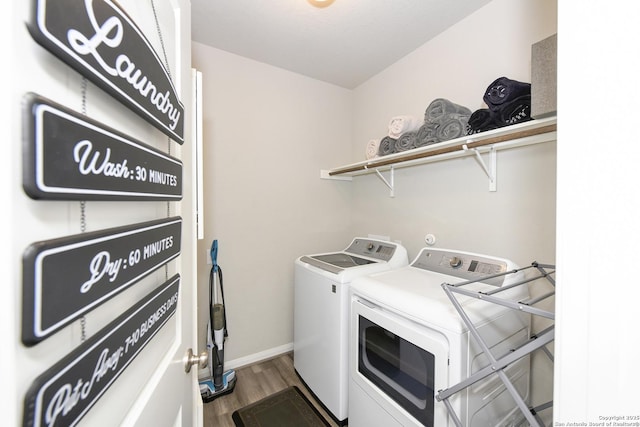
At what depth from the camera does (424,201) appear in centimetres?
195

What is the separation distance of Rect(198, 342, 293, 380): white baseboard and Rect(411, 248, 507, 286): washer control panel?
5.09ft

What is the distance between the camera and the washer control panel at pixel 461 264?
1359 millimetres

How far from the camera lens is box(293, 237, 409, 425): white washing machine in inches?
62.7

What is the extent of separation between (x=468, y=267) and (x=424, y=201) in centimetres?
64

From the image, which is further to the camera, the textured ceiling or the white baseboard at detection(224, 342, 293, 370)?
the white baseboard at detection(224, 342, 293, 370)

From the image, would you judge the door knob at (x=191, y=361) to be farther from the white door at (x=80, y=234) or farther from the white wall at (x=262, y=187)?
the white wall at (x=262, y=187)

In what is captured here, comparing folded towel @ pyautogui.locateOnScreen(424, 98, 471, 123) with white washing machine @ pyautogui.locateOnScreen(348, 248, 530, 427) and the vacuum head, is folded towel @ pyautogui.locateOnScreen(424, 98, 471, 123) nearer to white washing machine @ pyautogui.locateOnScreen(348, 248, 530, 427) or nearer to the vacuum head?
white washing machine @ pyautogui.locateOnScreen(348, 248, 530, 427)

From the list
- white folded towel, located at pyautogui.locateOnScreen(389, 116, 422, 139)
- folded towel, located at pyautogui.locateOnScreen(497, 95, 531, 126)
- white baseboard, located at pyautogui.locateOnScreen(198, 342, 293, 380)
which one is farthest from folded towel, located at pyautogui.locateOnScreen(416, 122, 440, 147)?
white baseboard, located at pyautogui.locateOnScreen(198, 342, 293, 380)

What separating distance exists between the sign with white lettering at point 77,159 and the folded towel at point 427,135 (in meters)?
1.66

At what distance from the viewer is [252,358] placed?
2.24 metres

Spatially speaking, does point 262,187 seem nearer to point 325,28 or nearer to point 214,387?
point 325,28

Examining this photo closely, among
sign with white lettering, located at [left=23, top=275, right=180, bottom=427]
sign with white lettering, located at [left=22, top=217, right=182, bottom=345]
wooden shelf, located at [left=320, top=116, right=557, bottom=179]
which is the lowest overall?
sign with white lettering, located at [left=23, top=275, right=180, bottom=427]

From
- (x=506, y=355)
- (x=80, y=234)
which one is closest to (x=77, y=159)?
(x=80, y=234)

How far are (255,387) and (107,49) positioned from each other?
231cm
